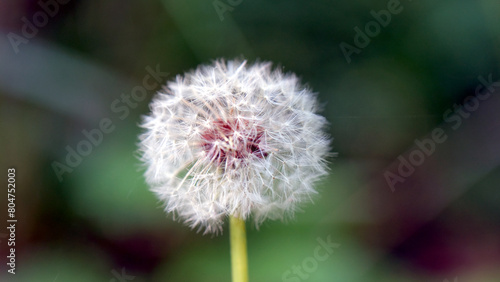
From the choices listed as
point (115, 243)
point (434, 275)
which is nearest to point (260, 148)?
point (115, 243)

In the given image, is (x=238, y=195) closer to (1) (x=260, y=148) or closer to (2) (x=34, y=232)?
(1) (x=260, y=148)

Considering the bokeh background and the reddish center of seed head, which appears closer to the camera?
the reddish center of seed head

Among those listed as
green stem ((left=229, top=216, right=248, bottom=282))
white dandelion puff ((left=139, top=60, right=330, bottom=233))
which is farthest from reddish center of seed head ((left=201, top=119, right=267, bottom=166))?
green stem ((left=229, top=216, right=248, bottom=282))

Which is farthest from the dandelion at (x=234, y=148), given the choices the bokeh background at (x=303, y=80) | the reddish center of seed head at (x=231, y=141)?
the bokeh background at (x=303, y=80)

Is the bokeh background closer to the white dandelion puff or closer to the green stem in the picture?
the white dandelion puff

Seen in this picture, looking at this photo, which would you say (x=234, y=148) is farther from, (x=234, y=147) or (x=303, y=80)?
(x=303, y=80)

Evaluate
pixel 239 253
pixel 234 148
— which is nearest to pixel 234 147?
pixel 234 148
